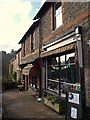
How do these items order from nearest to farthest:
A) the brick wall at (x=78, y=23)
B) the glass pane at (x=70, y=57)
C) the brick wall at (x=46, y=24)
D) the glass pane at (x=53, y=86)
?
the brick wall at (x=78, y=23)
the glass pane at (x=70, y=57)
the glass pane at (x=53, y=86)
the brick wall at (x=46, y=24)

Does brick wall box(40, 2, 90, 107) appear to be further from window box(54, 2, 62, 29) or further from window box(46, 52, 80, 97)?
window box(46, 52, 80, 97)

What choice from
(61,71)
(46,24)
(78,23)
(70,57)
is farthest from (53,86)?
(78,23)

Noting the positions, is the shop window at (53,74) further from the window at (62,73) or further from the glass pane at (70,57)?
the glass pane at (70,57)

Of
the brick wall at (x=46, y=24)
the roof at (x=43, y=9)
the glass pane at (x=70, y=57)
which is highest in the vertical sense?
the roof at (x=43, y=9)

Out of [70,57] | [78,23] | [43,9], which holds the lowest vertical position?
[70,57]

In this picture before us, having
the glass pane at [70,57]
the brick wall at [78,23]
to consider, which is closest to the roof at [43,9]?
the brick wall at [78,23]

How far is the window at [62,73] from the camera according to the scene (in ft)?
33.8

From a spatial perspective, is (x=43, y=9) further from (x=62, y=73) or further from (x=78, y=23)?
(x=78, y=23)

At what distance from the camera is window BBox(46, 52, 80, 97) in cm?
1029

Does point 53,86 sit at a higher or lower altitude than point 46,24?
lower

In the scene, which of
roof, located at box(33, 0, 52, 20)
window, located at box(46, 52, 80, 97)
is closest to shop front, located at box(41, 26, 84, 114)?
window, located at box(46, 52, 80, 97)

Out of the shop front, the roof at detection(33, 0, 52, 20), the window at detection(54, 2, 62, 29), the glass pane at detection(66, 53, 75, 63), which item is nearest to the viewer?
the shop front

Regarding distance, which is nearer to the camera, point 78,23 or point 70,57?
point 78,23

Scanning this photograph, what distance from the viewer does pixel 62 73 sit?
11.9m
